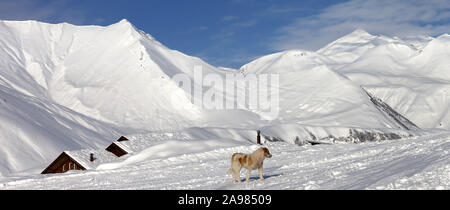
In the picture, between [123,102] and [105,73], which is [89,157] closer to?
[123,102]

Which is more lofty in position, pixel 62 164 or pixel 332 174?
pixel 62 164

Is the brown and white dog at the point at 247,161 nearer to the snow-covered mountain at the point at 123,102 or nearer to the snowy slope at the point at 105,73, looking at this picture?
the snow-covered mountain at the point at 123,102

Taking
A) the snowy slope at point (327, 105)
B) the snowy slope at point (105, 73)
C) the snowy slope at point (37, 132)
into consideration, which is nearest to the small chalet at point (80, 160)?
the snowy slope at point (37, 132)

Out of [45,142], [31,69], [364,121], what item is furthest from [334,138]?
[31,69]

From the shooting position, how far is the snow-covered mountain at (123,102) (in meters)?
90.9

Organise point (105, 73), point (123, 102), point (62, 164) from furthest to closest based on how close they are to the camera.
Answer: point (105, 73)
point (123, 102)
point (62, 164)

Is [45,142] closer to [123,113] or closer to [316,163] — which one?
[123,113]

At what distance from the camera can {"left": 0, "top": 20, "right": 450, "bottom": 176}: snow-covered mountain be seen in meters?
90.9

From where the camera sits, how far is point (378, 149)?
24484 mm

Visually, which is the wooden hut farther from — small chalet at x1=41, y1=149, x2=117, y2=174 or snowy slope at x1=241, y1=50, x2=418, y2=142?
snowy slope at x1=241, y1=50, x2=418, y2=142

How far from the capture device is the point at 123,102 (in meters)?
147

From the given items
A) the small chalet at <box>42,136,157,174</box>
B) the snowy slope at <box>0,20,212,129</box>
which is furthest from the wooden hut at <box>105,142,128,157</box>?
the snowy slope at <box>0,20,212,129</box>

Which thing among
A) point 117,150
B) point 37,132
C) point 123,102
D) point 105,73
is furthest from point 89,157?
point 105,73
